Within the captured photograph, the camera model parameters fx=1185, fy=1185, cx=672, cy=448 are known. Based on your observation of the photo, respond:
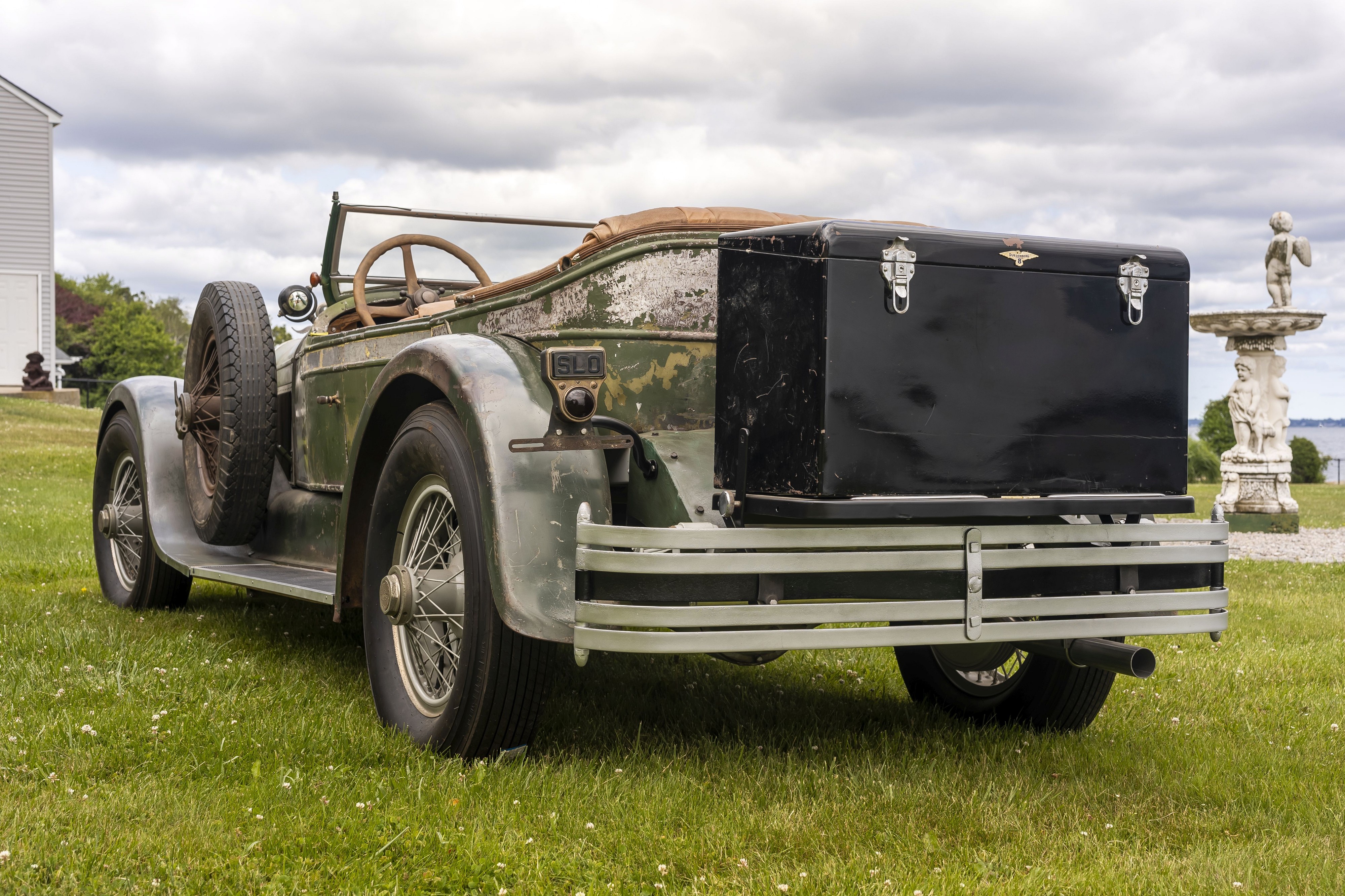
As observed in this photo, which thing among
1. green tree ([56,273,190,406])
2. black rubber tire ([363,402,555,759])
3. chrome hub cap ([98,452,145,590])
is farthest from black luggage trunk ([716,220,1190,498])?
green tree ([56,273,190,406])

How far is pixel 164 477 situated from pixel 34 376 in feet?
75.9

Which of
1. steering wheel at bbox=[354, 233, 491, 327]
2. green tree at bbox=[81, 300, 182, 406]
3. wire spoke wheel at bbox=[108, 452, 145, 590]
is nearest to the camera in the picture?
steering wheel at bbox=[354, 233, 491, 327]

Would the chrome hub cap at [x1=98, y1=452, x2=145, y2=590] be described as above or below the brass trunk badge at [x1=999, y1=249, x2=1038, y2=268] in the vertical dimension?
below

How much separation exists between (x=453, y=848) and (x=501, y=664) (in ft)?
1.79

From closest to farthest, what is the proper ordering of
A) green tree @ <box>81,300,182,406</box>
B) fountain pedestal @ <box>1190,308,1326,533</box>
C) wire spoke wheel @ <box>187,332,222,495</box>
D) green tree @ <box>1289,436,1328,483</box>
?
wire spoke wheel @ <box>187,332,222,495</box>
fountain pedestal @ <box>1190,308,1326,533</box>
green tree @ <box>1289,436,1328,483</box>
green tree @ <box>81,300,182,406</box>

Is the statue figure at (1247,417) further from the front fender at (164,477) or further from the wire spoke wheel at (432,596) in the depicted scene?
the wire spoke wheel at (432,596)

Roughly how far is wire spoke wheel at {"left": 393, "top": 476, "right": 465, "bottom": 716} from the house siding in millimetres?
26214

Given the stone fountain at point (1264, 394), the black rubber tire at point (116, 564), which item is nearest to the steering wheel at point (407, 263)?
the black rubber tire at point (116, 564)

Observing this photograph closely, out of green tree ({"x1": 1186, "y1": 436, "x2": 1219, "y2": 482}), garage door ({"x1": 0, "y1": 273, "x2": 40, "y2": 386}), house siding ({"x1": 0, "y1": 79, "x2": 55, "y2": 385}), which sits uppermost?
house siding ({"x1": 0, "y1": 79, "x2": 55, "y2": 385})

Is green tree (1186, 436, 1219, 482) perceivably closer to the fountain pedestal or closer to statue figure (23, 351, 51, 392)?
the fountain pedestal

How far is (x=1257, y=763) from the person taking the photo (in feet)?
11.4

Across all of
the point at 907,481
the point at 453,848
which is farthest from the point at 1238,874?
the point at 453,848

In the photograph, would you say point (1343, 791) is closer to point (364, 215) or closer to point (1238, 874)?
point (1238, 874)

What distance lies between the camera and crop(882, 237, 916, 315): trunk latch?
277 cm
